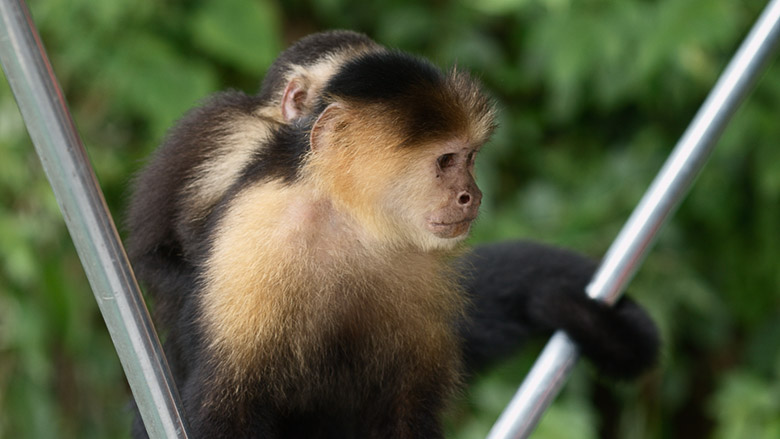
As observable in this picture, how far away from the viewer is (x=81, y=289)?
2809 mm

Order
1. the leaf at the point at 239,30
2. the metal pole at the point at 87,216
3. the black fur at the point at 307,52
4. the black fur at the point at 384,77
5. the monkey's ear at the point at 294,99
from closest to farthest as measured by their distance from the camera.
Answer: the metal pole at the point at 87,216
the black fur at the point at 384,77
the monkey's ear at the point at 294,99
the black fur at the point at 307,52
the leaf at the point at 239,30

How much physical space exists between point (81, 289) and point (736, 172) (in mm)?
2070

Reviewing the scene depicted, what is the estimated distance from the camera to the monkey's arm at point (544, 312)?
1.54 meters

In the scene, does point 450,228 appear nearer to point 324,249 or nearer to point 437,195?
point 437,195

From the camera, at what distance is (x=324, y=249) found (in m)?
1.34

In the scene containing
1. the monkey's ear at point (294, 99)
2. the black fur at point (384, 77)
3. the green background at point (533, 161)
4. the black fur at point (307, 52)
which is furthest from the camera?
the green background at point (533, 161)

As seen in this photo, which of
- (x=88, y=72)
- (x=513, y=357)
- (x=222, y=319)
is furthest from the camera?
(x=88, y=72)

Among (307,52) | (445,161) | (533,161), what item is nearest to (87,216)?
(445,161)

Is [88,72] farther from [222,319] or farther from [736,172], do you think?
[736,172]

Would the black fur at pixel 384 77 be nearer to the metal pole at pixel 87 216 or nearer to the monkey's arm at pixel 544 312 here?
the monkey's arm at pixel 544 312

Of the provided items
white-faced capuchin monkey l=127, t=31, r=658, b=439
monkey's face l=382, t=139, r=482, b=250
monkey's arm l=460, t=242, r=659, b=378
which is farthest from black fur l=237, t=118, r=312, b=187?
monkey's arm l=460, t=242, r=659, b=378

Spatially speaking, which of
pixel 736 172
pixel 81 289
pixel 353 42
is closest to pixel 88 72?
pixel 81 289

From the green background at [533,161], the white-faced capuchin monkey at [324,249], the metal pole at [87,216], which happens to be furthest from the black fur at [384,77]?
the green background at [533,161]

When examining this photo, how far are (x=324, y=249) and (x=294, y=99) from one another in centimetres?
25
